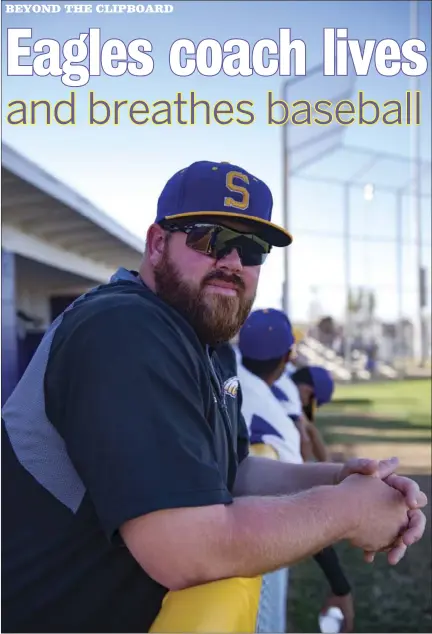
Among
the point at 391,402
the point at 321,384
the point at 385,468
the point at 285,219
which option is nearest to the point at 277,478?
the point at 385,468

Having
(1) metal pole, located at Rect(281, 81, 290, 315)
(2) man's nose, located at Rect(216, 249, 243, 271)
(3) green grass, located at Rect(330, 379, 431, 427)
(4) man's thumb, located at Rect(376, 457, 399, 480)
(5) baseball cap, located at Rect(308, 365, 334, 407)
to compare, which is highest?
(1) metal pole, located at Rect(281, 81, 290, 315)

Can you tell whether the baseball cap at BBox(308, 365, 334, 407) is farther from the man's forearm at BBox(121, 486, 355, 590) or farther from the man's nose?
the man's forearm at BBox(121, 486, 355, 590)

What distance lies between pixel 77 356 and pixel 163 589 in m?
0.44

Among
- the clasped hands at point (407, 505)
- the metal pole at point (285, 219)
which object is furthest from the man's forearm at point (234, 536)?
the metal pole at point (285, 219)

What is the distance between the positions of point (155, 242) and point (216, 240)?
5.8 inches

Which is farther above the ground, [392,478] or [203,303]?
[203,303]

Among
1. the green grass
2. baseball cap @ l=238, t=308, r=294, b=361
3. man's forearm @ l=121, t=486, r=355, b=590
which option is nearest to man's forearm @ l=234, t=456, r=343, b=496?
man's forearm @ l=121, t=486, r=355, b=590

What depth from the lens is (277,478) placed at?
59.4 inches

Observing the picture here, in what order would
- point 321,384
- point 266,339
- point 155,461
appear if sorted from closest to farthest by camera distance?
point 155,461 < point 266,339 < point 321,384

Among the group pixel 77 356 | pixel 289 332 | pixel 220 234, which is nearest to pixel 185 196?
pixel 220 234

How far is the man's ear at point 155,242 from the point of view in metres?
1.28

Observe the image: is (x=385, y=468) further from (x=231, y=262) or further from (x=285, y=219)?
(x=285, y=219)

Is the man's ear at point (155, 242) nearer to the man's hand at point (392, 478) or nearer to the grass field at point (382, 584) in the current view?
the man's hand at point (392, 478)

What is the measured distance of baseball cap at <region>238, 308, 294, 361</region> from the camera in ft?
9.80
